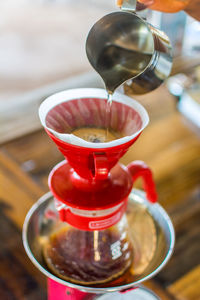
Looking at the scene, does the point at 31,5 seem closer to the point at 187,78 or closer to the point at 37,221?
the point at 187,78

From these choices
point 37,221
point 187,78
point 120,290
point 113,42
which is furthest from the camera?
point 187,78

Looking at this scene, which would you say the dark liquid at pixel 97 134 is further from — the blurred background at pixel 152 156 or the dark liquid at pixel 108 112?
the blurred background at pixel 152 156

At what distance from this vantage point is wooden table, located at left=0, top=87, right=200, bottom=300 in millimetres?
811

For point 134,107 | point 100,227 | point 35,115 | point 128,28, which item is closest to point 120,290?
point 100,227

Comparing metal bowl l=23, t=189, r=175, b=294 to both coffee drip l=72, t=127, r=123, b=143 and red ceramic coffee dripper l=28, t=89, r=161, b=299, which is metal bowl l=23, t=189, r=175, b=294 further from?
coffee drip l=72, t=127, r=123, b=143

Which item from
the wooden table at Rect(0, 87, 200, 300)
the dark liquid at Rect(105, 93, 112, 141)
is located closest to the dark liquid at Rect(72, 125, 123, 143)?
the dark liquid at Rect(105, 93, 112, 141)

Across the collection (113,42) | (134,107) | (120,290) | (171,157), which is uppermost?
(113,42)

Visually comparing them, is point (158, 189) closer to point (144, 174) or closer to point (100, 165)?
point (144, 174)

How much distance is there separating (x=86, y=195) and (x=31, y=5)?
9.38 ft

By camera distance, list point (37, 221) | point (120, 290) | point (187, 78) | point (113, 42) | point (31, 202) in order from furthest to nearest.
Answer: point (187, 78), point (31, 202), point (37, 221), point (120, 290), point (113, 42)

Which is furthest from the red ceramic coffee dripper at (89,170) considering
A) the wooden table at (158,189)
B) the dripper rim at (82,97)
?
the wooden table at (158,189)

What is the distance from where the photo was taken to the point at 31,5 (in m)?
3.16

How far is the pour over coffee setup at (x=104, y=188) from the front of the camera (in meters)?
0.55

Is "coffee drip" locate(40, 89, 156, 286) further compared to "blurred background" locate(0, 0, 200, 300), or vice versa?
"blurred background" locate(0, 0, 200, 300)
